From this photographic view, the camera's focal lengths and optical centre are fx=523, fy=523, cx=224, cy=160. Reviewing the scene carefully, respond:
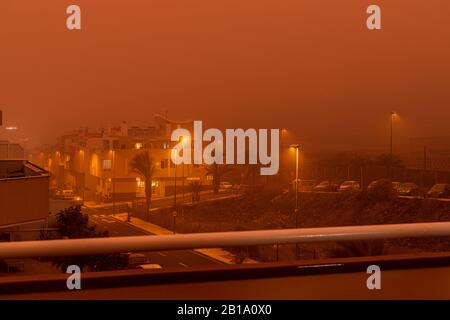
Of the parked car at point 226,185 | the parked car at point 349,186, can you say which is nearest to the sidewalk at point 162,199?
the parked car at point 226,185

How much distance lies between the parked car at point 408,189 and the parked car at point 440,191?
0.26 m

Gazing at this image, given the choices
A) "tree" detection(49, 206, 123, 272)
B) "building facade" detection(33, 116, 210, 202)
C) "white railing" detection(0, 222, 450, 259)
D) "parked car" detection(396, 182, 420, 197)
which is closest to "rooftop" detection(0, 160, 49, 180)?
"building facade" detection(33, 116, 210, 202)

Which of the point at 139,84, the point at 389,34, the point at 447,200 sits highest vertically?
the point at 389,34

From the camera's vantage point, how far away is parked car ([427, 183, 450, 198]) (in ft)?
31.0

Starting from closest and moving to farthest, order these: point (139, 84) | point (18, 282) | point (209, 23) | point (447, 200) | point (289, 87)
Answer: point (18, 282), point (209, 23), point (139, 84), point (289, 87), point (447, 200)

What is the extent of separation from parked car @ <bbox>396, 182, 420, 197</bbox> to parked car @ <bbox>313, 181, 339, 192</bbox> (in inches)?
47.9

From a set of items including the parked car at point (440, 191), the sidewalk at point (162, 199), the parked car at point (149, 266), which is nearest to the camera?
the parked car at point (149, 266)

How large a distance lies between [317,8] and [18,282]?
351cm

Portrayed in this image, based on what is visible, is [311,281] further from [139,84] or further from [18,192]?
[18,192]

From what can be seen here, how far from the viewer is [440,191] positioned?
9711mm

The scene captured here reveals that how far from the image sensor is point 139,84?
534cm

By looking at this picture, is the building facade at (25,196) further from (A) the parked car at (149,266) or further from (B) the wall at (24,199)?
(A) the parked car at (149,266)

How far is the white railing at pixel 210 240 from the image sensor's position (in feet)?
4.63
